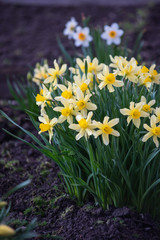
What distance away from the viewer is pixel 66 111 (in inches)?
57.3

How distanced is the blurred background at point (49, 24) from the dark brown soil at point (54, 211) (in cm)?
145

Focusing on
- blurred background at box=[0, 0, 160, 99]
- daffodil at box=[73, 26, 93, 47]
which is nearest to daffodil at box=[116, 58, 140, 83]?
daffodil at box=[73, 26, 93, 47]

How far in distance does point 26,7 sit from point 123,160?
510cm

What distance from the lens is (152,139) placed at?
4.89 ft

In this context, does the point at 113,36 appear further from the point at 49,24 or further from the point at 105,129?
the point at 49,24

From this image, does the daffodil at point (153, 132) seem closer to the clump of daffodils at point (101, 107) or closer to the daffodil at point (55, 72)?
the clump of daffodils at point (101, 107)

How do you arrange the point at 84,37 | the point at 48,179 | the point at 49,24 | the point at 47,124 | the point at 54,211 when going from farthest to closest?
the point at 49,24 < the point at 84,37 < the point at 48,179 < the point at 54,211 < the point at 47,124

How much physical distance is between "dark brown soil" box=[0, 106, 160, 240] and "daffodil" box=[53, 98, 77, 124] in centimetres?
27

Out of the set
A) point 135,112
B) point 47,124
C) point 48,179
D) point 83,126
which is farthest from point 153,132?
point 48,179

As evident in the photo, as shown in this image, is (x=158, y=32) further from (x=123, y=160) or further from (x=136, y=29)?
(x=123, y=160)

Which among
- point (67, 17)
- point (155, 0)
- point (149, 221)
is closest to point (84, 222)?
point (149, 221)

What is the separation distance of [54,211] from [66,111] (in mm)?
681

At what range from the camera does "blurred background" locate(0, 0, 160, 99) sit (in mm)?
4066

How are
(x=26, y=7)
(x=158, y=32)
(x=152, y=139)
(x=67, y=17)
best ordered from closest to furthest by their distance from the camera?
(x=152, y=139), (x=158, y=32), (x=67, y=17), (x=26, y=7)
